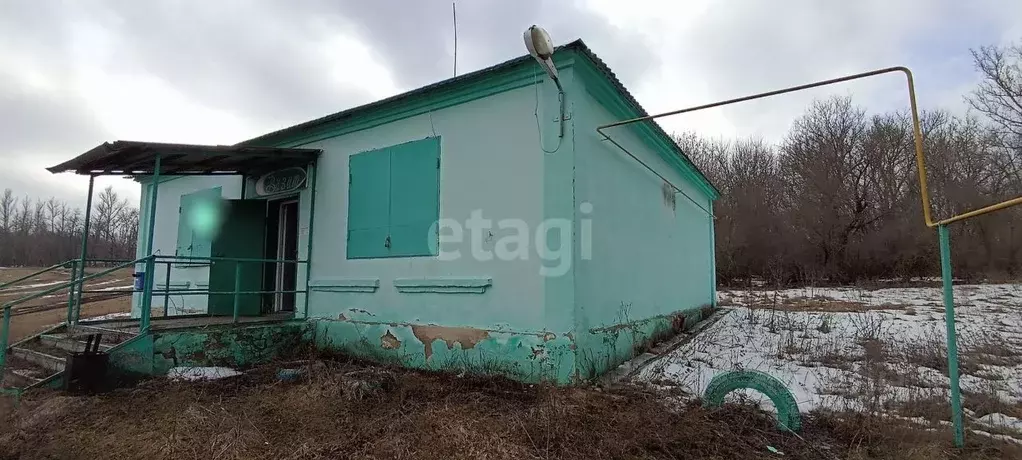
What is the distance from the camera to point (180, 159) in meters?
6.78

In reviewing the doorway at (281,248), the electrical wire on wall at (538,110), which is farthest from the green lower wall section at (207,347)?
the electrical wire on wall at (538,110)

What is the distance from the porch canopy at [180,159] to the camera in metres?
5.98

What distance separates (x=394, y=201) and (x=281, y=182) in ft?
8.39

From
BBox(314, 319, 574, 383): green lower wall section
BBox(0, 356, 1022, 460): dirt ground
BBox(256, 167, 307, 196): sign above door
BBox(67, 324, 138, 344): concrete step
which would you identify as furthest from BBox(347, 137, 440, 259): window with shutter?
BBox(67, 324, 138, 344): concrete step

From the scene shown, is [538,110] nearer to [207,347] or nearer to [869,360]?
[207,347]

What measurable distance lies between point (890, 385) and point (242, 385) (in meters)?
6.74

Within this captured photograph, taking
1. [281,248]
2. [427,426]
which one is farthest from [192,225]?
[427,426]

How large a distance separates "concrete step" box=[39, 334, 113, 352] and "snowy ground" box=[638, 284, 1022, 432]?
20.3 feet

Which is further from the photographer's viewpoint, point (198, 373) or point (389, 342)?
point (389, 342)

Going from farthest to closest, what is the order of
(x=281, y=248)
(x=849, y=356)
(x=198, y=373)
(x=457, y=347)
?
(x=281, y=248)
(x=849, y=356)
(x=457, y=347)
(x=198, y=373)

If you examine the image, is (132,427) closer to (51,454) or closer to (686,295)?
(51,454)

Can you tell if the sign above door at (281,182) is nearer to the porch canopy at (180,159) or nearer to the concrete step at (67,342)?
the porch canopy at (180,159)

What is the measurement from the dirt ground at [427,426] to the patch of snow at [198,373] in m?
0.29

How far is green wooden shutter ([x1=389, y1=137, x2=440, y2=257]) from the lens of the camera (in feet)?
20.1
